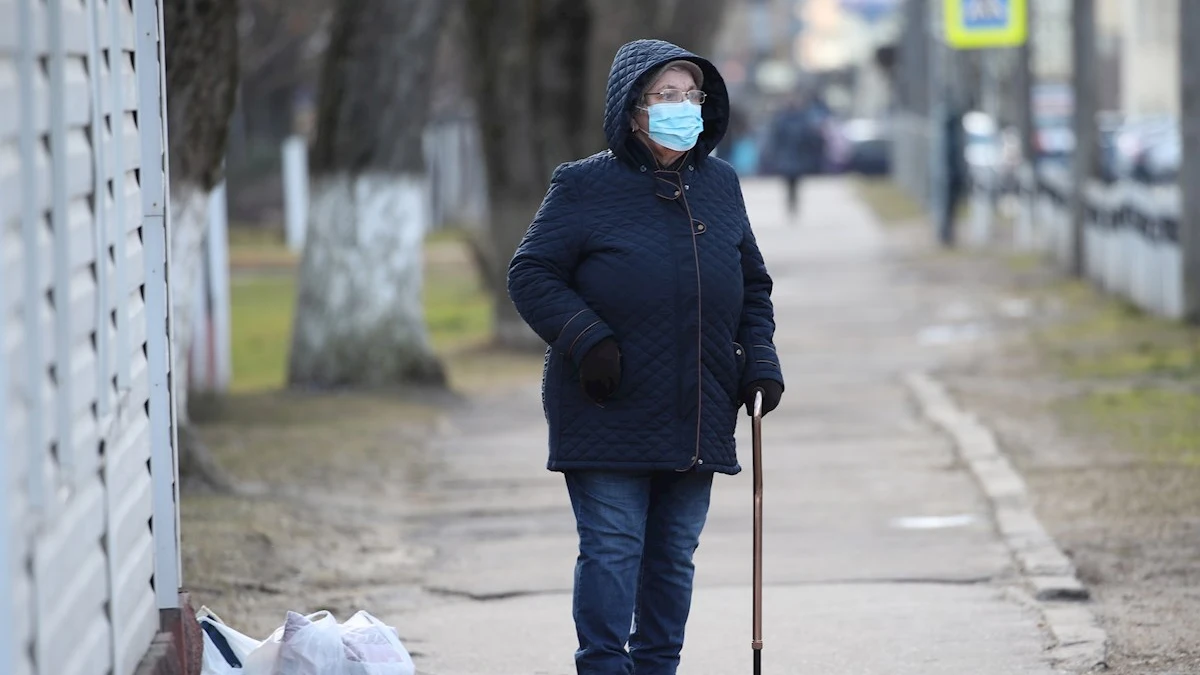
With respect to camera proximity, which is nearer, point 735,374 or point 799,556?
point 735,374

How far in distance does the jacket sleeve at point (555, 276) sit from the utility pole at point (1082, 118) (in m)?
16.6

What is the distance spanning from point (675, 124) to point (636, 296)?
41cm

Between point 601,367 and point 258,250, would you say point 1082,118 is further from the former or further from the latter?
point 601,367

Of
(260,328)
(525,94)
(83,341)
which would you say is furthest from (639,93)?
(260,328)

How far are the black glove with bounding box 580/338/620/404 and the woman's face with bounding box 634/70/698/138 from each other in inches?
21.0

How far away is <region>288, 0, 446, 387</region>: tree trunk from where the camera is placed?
13.0 m

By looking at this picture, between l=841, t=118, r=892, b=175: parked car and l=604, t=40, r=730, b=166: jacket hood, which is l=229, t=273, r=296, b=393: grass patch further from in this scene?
l=841, t=118, r=892, b=175: parked car

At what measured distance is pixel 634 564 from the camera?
499 cm

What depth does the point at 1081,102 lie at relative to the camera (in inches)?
829

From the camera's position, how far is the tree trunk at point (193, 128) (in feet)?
27.5

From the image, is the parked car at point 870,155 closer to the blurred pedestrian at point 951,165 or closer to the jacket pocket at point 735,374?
the blurred pedestrian at point 951,165

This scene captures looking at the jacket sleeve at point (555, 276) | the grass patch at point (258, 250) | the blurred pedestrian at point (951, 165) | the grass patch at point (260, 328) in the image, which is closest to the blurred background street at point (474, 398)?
the grass patch at point (260, 328)

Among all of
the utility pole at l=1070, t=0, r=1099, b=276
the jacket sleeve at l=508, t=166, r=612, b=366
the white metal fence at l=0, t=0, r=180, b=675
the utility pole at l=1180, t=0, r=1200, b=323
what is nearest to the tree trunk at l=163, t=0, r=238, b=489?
the white metal fence at l=0, t=0, r=180, b=675

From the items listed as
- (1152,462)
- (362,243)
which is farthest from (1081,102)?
(1152,462)
